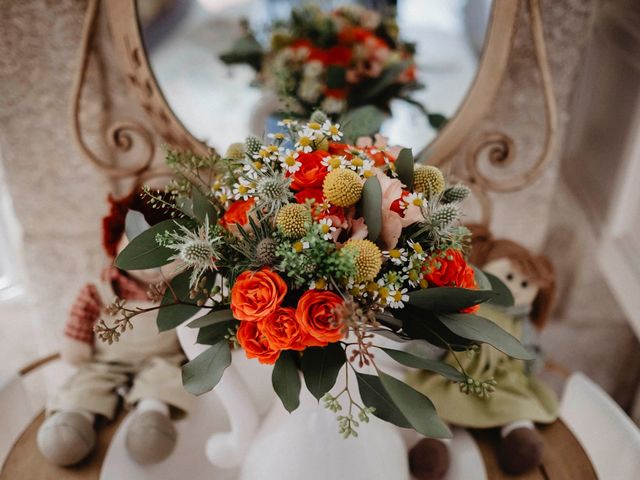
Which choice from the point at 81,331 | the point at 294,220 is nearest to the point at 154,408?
the point at 81,331

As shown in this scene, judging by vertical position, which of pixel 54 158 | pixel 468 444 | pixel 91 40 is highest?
pixel 91 40

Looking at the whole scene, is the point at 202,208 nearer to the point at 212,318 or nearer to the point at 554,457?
the point at 212,318

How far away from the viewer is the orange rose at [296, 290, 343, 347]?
0.54 metres

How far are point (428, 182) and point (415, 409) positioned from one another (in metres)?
0.27

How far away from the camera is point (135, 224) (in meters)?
0.67

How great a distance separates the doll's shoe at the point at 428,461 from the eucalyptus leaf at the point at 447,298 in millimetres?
362

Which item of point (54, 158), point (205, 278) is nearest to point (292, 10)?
point (54, 158)

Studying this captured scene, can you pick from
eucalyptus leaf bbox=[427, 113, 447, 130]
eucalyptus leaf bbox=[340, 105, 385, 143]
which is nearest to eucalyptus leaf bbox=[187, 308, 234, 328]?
eucalyptus leaf bbox=[340, 105, 385, 143]

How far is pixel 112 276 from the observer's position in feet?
3.35

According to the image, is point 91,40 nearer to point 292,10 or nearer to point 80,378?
point 292,10

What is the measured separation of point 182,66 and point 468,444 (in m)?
0.93

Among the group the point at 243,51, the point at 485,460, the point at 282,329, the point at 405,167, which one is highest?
the point at 243,51

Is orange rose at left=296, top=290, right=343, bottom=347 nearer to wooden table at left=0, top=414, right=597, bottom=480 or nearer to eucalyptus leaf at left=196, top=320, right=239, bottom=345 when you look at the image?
eucalyptus leaf at left=196, top=320, right=239, bottom=345

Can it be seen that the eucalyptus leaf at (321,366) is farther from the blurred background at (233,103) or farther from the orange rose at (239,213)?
the blurred background at (233,103)
